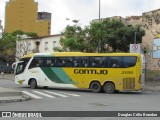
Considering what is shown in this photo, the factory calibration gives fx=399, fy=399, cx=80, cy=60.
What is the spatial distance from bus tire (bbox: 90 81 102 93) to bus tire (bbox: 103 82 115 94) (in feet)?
1.28

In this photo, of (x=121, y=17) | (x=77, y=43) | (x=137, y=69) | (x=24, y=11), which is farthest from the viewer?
(x=24, y=11)

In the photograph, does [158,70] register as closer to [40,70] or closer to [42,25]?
[40,70]

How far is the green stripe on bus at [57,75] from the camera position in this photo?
31016 mm

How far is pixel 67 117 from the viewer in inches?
522

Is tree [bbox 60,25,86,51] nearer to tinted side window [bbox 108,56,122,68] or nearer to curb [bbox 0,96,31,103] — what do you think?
tinted side window [bbox 108,56,122,68]

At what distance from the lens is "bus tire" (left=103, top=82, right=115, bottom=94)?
2953cm

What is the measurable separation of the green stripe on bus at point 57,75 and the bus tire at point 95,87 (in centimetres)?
160

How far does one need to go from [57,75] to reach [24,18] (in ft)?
312

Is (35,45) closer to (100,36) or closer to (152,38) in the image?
(152,38)

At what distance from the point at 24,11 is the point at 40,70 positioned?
3724 inches

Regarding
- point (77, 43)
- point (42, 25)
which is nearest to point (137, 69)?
point (77, 43)

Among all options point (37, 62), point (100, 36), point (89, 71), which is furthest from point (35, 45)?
point (89, 71)

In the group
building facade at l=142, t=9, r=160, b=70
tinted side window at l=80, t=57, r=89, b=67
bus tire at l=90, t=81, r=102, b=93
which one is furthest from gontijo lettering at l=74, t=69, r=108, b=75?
building facade at l=142, t=9, r=160, b=70

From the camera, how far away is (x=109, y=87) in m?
29.8
